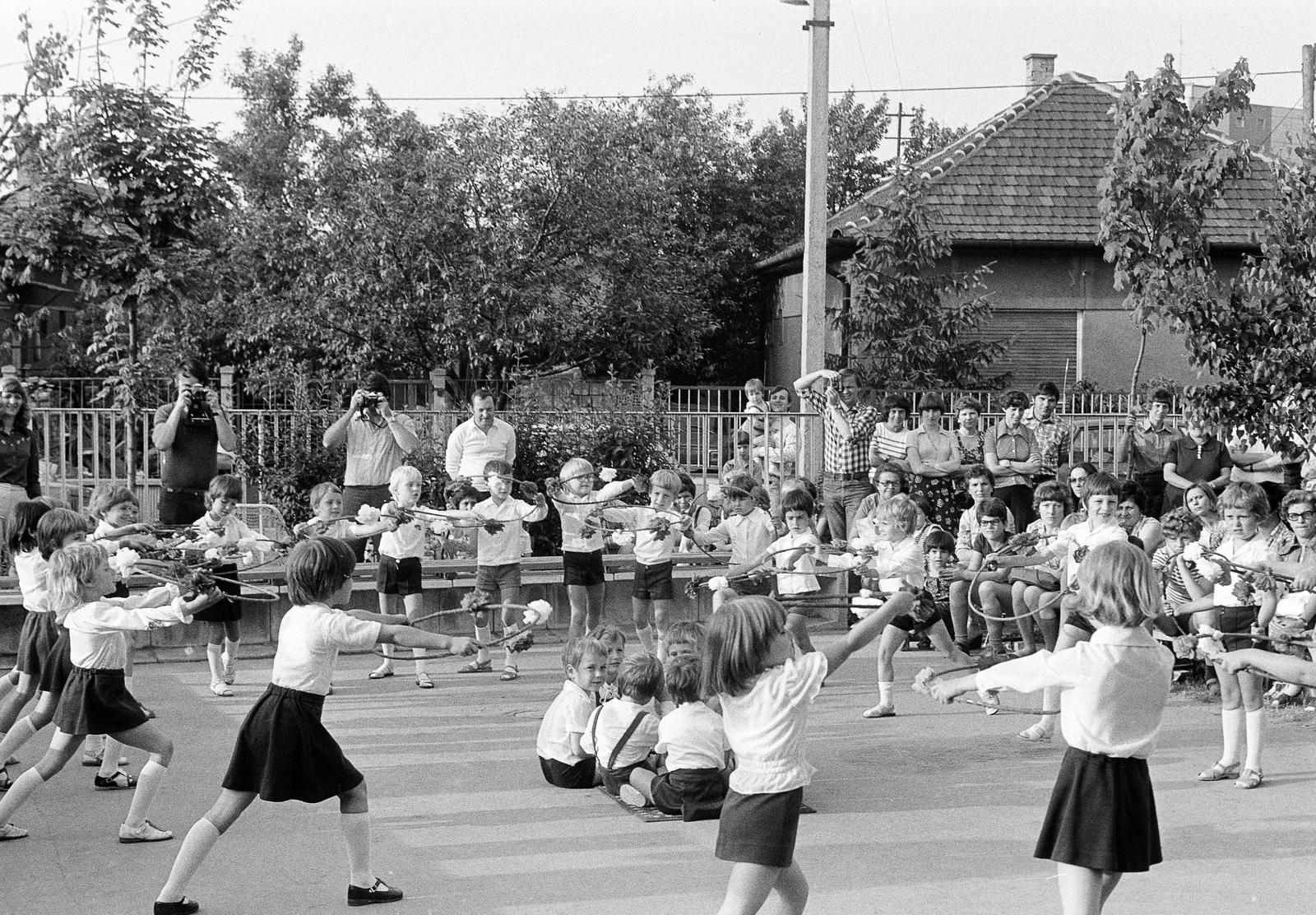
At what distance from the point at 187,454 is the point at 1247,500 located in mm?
7390

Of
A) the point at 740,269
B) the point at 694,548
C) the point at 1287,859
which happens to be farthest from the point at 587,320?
the point at 1287,859

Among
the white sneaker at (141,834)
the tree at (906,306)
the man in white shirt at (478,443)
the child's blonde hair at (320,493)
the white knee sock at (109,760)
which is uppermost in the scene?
the tree at (906,306)

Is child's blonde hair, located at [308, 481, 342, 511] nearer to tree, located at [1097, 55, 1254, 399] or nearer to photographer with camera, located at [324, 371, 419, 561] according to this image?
photographer with camera, located at [324, 371, 419, 561]

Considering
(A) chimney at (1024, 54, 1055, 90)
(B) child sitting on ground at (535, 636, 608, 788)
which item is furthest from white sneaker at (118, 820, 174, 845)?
(A) chimney at (1024, 54, 1055, 90)

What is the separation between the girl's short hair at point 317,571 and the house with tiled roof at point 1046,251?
17.5m

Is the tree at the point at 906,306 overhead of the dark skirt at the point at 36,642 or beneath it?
overhead

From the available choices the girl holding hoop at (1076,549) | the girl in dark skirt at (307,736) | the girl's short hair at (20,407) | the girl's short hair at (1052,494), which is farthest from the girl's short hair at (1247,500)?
the girl's short hair at (20,407)

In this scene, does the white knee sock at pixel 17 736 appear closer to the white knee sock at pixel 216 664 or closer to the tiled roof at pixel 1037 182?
the white knee sock at pixel 216 664

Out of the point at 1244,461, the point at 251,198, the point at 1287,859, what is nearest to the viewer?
the point at 1287,859

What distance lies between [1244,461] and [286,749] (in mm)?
10109

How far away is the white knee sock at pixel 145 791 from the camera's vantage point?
6.26 metres

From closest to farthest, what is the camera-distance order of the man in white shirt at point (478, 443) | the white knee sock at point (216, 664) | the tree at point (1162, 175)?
1. the white knee sock at point (216, 664)
2. the man in white shirt at point (478, 443)
3. the tree at point (1162, 175)

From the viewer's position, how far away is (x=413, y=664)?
11.0 metres

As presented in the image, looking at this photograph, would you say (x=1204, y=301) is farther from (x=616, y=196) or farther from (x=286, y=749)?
(x=616, y=196)
